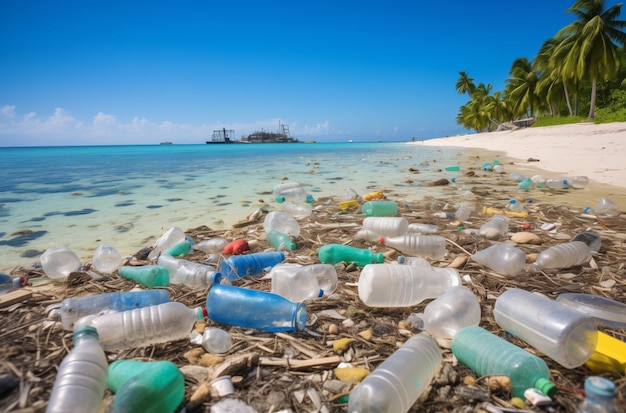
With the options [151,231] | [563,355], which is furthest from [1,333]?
[563,355]

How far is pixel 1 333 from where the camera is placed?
1.71 metres

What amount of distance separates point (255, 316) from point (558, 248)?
94.2 inches

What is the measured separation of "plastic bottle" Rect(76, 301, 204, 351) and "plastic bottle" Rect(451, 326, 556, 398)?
4.45ft

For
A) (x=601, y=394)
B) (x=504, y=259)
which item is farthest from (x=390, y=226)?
(x=601, y=394)

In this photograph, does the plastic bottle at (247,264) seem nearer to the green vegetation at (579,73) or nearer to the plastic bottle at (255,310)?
the plastic bottle at (255,310)

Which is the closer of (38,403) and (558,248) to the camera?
(38,403)

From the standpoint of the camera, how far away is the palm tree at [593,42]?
874 inches

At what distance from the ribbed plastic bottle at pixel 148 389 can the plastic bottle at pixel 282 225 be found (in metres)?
2.18

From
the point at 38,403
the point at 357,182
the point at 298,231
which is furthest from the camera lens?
the point at 357,182

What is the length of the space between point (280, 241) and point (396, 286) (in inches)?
55.5

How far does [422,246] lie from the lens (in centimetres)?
279

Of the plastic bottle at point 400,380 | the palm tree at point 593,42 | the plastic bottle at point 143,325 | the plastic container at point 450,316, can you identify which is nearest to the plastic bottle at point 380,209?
the plastic container at point 450,316

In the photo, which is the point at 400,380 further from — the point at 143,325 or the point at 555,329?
the point at 143,325

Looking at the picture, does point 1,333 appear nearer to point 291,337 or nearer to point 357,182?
point 291,337
